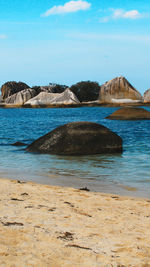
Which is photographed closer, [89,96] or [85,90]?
[85,90]

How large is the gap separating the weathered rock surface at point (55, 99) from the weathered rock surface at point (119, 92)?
35.8 feet

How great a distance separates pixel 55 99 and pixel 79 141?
94.2 m

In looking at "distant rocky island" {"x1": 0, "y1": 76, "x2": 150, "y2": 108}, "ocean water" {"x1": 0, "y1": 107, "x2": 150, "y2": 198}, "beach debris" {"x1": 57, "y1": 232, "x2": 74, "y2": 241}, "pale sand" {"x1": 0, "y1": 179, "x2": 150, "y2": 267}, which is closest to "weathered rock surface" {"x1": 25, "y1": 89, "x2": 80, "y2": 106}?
"distant rocky island" {"x1": 0, "y1": 76, "x2": 150, "y2": 108}

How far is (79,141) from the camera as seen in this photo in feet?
39.5

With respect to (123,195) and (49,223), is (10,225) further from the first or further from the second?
(123,195)

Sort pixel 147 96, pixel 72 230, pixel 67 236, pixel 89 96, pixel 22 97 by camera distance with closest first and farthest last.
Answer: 1. pixel 67 236
2. pixel 72 230
3. pixel 147 96
4. pixel 22 97
5. pixel 89 96

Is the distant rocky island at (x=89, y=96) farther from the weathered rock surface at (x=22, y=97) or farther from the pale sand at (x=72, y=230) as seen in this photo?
the pale sand at (x=72, y=230)

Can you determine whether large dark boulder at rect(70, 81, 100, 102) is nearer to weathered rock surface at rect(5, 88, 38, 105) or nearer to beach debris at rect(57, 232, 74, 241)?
weathered rock surface at rect(5, 88, 38, 105)

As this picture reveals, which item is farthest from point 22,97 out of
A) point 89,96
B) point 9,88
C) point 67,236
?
point 67,236

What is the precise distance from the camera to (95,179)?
8.23m

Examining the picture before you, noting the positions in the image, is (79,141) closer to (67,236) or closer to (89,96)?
(67,236)

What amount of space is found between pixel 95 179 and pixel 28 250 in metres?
4.82

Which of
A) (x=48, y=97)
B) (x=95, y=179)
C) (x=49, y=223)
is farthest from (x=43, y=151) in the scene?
(x=48, y=97)

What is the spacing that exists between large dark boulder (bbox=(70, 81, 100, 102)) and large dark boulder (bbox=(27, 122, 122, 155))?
109585 mm
